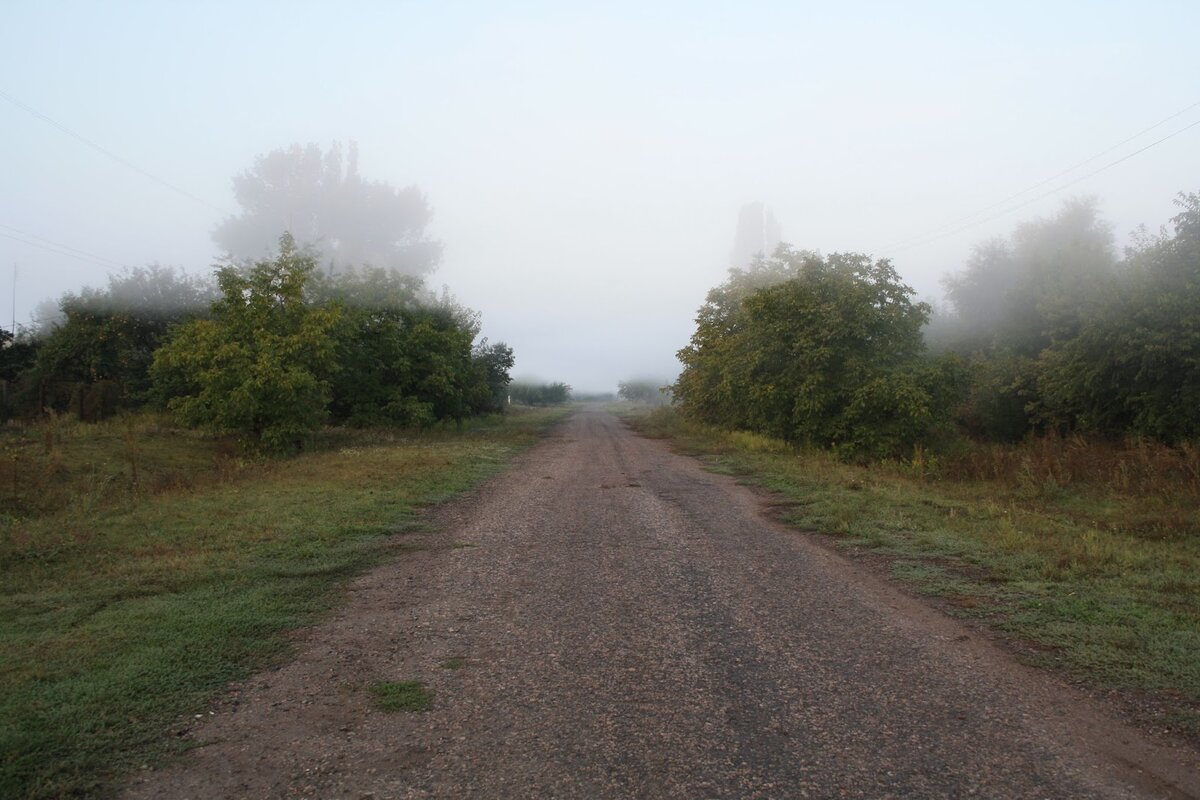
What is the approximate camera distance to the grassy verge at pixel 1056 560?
15.8 feet

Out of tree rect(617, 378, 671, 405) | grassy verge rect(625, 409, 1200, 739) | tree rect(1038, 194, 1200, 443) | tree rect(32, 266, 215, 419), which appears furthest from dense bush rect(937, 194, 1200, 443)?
tree rect(617, 378, 671, 405)

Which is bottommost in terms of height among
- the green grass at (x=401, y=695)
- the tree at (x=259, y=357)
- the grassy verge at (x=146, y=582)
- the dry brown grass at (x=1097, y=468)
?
the green grass at (x=401, y=695)

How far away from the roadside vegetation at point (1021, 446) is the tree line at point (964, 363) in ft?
0.19

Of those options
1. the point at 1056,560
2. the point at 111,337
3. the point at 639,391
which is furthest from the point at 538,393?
Result: the point at 1056,560

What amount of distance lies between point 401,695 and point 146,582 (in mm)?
3679

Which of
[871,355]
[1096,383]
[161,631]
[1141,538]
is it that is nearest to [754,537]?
[1141,538]

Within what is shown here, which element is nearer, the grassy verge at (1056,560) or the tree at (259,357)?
the grassy verge at (1056,560)

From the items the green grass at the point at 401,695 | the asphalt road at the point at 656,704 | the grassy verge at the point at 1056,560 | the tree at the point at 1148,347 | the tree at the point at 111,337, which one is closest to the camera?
the asphalt road at the point at 656,704

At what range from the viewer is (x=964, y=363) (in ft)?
68.3

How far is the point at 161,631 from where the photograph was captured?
17.0ft

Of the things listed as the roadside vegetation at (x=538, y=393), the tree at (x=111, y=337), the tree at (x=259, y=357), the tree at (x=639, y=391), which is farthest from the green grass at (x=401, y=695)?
the tree at (x=639, y=391)

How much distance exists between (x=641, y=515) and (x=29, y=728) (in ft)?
25.8

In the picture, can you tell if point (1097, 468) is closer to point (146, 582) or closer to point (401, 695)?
point (401, 695)

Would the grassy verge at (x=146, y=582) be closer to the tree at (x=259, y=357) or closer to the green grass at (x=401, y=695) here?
the green grass at (x=401, y=695)
